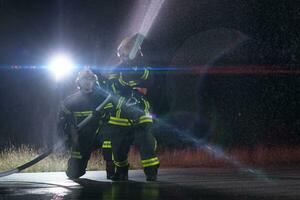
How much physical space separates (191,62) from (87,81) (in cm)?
1802

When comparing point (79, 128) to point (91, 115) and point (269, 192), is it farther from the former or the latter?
point (269, 192)

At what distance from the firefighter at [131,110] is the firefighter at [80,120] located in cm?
35

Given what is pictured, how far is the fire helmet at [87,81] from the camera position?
8805mm

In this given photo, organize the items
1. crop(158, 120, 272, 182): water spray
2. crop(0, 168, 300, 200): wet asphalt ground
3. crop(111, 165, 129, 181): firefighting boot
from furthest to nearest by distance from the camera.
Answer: crop(158, 120, 272, 182): water spray < crop(111, 165, 129, 181): firefighting boot < crop(0, 168, 300, 200): wet asphalt ground

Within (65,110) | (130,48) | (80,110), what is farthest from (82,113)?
(130,48)

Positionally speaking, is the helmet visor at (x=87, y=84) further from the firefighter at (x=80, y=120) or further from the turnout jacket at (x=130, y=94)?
the turnout jacket at (x=130, y=94)

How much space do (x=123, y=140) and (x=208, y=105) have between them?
601 inches

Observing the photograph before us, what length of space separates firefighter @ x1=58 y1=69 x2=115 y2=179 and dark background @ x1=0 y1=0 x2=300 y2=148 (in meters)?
6.72

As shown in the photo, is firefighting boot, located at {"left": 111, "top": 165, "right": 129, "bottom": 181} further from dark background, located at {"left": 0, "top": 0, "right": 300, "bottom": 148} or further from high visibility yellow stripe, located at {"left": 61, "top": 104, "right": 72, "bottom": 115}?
dark background, located at {"left": 0, "top": 0, "right": 300, "bottom": 148}

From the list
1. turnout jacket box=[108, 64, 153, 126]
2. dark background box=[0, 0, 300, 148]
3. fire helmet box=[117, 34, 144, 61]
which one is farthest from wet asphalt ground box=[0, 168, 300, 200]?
dark background box=[0, 0, 300, 148]

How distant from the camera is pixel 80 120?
8.90m

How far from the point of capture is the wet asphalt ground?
6750mm

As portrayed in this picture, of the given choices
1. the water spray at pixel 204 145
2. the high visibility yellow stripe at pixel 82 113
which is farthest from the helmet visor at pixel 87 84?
the water spray at pixel 204 145

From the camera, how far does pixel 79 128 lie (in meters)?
8.87
